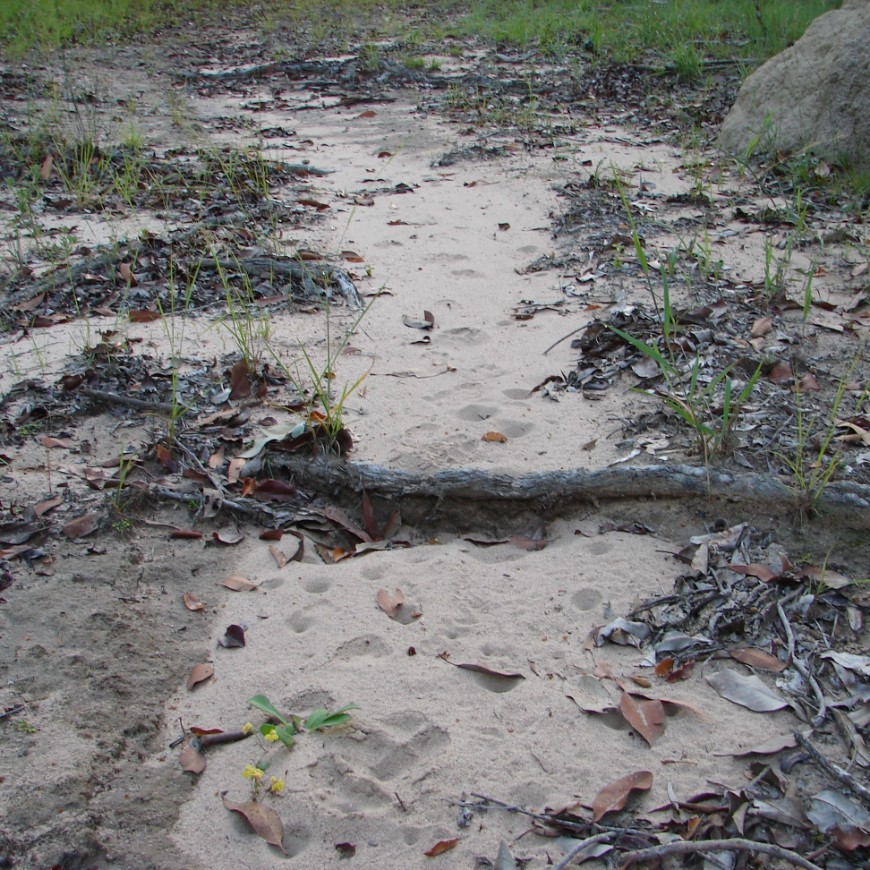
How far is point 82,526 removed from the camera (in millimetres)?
2586

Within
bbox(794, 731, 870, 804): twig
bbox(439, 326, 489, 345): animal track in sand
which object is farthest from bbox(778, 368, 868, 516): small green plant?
bbox(439, 326, 489, 345): animal track in sand

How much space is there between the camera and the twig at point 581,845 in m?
1.63

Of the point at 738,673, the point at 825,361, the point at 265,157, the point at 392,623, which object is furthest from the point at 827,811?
the point at 265,157

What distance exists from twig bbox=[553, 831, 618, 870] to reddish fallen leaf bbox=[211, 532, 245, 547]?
137cm

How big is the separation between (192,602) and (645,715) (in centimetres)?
124

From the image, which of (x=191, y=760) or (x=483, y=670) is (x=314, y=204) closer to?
(x=483, y=670)

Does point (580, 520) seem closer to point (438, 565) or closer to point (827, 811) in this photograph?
point (438, 565)

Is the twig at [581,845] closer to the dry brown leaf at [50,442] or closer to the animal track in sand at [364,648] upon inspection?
the animal track in sand at [364,648]

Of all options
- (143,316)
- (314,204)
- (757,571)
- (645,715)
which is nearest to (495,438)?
(757,571)

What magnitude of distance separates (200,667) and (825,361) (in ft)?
8.36

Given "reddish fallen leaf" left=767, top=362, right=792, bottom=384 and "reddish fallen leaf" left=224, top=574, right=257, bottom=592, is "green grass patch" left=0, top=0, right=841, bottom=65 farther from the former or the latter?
"reddish fallen leaf" left=224, top=574, right=257, bottom=592

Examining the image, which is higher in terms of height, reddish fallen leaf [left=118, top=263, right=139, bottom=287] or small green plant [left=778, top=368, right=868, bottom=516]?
reddish fallen leaf [left=118, top=263, right=139, bottom=287]

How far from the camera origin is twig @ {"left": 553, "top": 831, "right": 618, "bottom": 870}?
64.2 inches

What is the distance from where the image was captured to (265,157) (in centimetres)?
614
